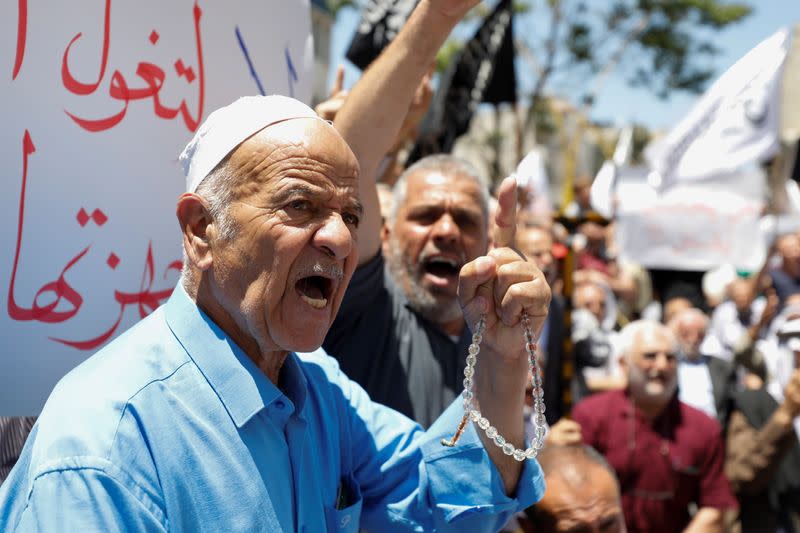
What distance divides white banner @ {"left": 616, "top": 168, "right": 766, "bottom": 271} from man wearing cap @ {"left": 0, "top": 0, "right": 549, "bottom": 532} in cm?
810

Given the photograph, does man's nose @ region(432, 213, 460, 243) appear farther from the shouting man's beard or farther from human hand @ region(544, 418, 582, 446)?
human hand @ region(544, 418, 582, 446)

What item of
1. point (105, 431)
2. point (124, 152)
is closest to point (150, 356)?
point (105, 431)

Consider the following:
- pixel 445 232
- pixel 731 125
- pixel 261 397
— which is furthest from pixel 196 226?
pixel 731 125

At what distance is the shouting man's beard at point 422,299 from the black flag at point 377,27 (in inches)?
55.0

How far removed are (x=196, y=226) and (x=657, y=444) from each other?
3.31 m

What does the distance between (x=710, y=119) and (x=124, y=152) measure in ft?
16.2

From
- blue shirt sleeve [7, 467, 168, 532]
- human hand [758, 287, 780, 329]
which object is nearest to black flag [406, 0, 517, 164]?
human hand [758, 287, 780, 329]

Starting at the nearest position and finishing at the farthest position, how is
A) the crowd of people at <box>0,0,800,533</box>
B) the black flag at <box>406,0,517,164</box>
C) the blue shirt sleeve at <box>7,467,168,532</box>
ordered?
the blue shirt sleeve at <box>7,467,168,532</box> → the crowd of people at <box>0,0,800,533</box> → the black flag at <box>406,0,517,164</box>

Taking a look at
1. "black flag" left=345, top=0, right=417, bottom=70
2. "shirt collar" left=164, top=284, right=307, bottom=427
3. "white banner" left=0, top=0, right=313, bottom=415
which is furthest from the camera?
"black flag" left=345, top=0, right=417, bottom=70

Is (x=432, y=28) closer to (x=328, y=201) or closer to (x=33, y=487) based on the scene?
(x=328, y=201)

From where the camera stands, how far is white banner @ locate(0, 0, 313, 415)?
1957 millimetres

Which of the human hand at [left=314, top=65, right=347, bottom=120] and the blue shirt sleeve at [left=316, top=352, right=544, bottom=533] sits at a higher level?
the human hand at [left=314, top=65, right=347, bottom=120]

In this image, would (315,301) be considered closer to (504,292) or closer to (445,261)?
(504,292)

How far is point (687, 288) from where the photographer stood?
9273mm
